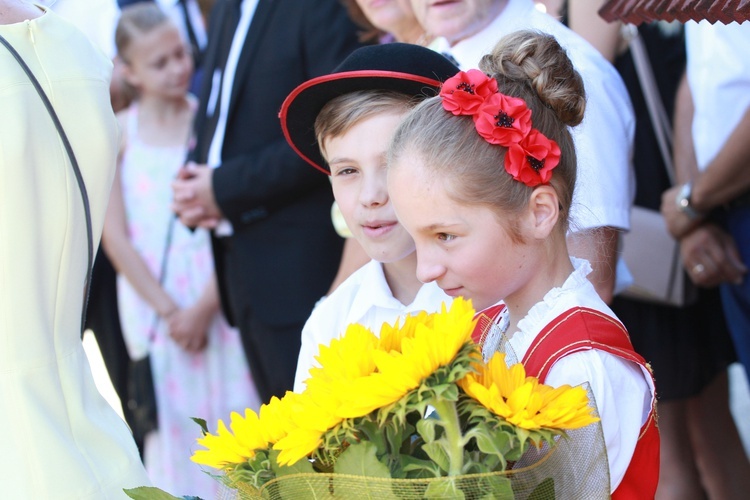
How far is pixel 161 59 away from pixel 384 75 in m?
2.80

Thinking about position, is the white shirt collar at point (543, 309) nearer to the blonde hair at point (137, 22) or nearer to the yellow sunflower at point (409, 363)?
the yellow sunflower at point (409, 363)

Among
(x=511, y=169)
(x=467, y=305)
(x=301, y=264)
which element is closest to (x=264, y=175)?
(x=301, y=264)

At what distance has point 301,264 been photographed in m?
3.75

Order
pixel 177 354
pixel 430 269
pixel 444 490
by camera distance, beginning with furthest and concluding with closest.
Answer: pixel 177 354, pixel 430 269, pixel 444 490

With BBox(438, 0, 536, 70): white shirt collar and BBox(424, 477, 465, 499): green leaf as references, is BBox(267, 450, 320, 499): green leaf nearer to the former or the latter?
BBox(424, 477, 465, 499): green leaf

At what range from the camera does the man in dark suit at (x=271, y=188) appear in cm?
370

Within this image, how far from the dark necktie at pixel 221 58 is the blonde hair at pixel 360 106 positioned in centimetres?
178

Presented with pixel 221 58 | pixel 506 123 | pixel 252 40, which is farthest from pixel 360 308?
pixel 221 58

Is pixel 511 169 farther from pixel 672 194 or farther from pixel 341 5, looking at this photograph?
pixel 341 5

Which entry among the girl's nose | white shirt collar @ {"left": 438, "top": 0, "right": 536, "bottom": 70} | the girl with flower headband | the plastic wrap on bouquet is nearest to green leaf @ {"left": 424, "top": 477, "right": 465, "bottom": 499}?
→ the plastic wrap on bouquet

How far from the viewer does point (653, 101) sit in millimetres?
3412

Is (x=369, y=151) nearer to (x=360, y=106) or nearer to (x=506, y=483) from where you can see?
(x=360, y=106)

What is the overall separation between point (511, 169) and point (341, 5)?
Result: 7.10 ft

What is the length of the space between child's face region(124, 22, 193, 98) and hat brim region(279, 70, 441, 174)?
7.85 feet
